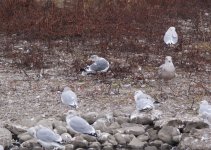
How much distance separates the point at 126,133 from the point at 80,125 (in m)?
0.70

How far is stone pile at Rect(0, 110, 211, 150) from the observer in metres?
7.37

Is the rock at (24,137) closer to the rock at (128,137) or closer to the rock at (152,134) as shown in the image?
the rock at (128,137)

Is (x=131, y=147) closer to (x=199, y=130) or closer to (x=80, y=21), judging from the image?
(x=199, y=130)

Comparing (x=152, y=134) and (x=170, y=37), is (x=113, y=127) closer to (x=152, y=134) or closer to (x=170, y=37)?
(x=152, y=134)

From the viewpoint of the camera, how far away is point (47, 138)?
23.1 feet

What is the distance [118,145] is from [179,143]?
778 mm

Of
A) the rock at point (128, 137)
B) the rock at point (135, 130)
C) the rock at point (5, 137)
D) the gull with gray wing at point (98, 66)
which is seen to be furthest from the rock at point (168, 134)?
the gull with gray wing at point (98, 66)

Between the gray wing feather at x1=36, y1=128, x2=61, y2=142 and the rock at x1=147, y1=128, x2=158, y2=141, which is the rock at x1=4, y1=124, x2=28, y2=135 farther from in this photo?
the rock at x1=147, y1=128, x2=158, y2=141

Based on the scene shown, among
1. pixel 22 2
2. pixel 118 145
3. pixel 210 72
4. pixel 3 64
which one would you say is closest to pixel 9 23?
pixel 22 2

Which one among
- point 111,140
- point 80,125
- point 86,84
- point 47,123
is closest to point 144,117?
point 111,140

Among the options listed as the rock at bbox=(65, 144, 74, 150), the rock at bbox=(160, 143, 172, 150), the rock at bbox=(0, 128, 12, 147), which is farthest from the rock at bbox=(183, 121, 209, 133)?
the rock at bbox=(0, 128, 12, 147)

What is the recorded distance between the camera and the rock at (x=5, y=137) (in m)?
7.28

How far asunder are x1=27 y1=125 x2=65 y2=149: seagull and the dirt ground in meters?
0.86

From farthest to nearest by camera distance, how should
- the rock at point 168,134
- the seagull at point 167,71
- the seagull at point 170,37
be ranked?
the seagull at point 170,37
the seagull at point 167,71
the rock at point 168,134
